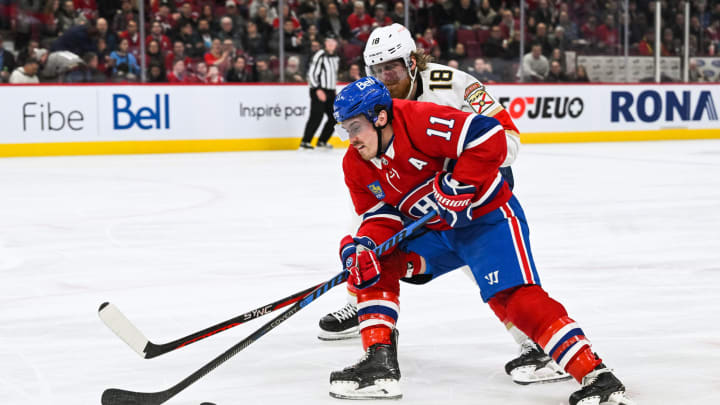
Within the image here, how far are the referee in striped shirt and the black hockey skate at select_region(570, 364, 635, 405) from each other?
371 inches

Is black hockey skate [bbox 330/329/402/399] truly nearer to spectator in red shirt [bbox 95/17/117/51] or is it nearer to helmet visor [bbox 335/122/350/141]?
helmet visor [bbox 335/122/350/141]

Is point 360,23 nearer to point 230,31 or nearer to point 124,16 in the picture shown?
point 230,31

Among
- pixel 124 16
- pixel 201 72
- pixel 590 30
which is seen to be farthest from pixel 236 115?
pixel 590 30

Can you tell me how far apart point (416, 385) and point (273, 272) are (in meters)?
1.75

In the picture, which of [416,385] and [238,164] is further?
[238,164]

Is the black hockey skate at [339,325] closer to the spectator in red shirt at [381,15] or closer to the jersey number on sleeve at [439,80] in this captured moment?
the jersey number on sleeve at [439,80]

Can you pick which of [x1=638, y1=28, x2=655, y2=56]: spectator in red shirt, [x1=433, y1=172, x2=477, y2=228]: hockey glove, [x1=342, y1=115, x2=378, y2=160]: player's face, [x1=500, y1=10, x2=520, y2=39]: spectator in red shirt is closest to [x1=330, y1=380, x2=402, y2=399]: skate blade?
[x1=433, y1=172, x2=477, y2=228]: hockey glove

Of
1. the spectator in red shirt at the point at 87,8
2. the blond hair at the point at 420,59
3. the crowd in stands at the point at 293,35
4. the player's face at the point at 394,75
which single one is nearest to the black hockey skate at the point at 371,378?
the player's face at the point at 394,75

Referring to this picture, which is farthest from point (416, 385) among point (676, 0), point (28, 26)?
point (676, 0)

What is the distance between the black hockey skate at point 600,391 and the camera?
255cm

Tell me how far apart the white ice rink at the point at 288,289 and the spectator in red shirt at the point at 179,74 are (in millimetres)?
3549

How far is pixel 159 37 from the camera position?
38.3 ft

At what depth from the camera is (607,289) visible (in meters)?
4.10

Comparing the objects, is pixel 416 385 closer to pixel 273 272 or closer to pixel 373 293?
pixel 373 293
